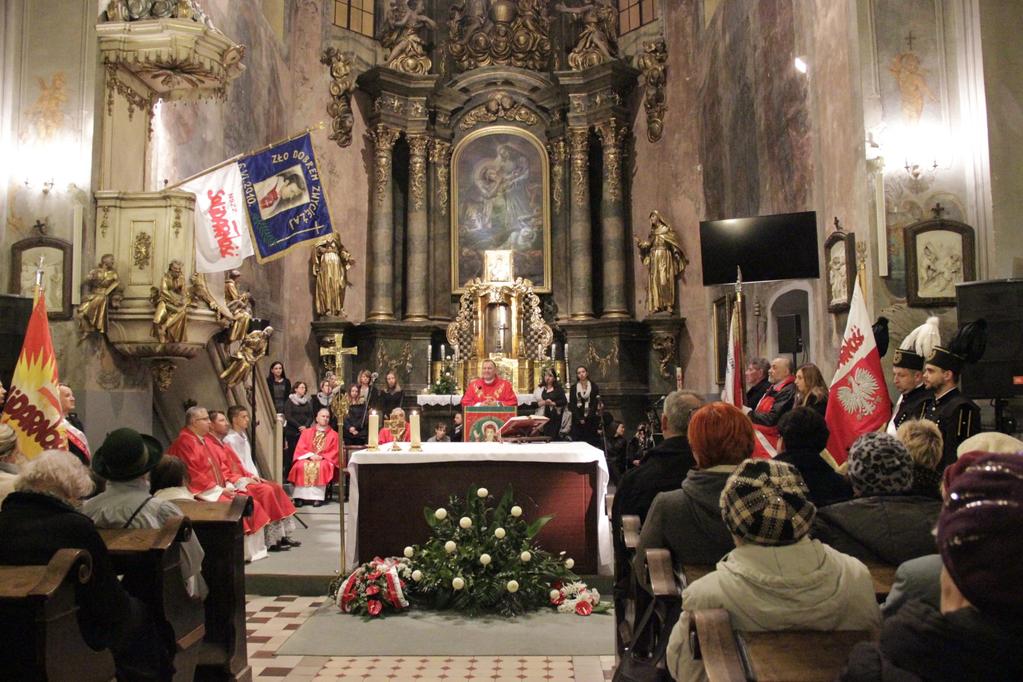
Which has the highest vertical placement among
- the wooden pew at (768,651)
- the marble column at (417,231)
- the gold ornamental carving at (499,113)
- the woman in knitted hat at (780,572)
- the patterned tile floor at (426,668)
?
the gold ornamental carving at (499,113)

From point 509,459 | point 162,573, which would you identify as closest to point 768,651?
point 162,573

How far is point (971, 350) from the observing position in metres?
6.31

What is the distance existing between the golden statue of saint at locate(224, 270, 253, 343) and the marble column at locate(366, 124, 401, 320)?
493 cm

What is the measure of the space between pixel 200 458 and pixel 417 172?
33.5 feet

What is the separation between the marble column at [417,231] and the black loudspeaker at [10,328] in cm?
926

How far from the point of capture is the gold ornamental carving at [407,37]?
1702 centimetres

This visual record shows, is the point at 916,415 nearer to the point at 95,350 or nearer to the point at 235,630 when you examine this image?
the point at 235,630

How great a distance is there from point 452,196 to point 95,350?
32.9 ft

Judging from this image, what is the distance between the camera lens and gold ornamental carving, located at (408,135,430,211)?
16.9m

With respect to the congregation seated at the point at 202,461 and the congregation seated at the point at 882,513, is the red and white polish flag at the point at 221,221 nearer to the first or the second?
the congregation seated at the point at 202,461

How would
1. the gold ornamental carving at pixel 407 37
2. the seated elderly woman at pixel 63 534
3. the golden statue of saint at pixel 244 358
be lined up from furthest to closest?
the gold ornamental carving at pixel 407 37, the golden statue of saint at pixel 244 358, the seated elderly woman at pixel 63 534

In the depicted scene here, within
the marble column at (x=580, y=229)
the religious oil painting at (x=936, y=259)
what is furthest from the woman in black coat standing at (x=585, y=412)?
the religious oil painting at (x=936, y=259)

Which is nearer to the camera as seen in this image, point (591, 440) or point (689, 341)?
point (591, 440)

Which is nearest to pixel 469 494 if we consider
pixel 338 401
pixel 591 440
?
pixel 338 401
